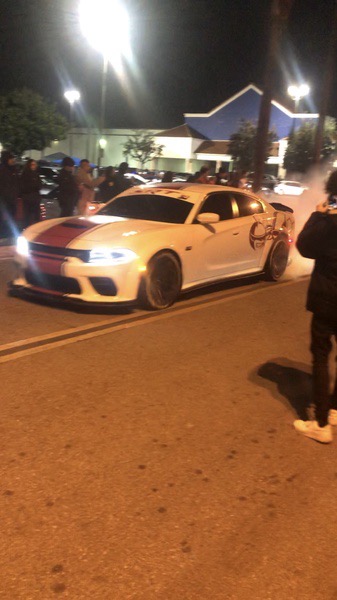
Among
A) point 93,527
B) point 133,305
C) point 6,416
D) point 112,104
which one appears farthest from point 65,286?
point 112,104

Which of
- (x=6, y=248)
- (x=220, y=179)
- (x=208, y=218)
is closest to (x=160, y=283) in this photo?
(x=208, y=218)

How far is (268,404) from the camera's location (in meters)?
4.42

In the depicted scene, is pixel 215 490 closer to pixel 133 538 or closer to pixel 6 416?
pixel 133 538

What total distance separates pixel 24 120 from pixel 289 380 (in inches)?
Result: 1750

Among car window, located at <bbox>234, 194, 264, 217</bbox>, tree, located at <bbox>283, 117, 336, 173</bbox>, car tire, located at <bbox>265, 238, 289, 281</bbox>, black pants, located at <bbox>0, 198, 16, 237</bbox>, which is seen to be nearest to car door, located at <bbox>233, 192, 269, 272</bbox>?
car window, located at <bbox>234, 194, 264, 217</bbox>

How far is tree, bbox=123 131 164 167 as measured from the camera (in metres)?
55.6

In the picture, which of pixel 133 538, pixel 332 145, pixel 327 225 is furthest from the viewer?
pixel 332 145

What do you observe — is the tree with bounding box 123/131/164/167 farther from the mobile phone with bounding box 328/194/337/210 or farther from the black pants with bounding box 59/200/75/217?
the mobile phone with bounding box 328/194/337/210

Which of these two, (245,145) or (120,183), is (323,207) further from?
(245,145)

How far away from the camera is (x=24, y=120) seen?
45.2 metres

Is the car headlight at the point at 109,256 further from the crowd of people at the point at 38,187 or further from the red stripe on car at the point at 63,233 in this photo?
the crowd of people at the point at 38,187

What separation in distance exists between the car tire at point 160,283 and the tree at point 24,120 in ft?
137

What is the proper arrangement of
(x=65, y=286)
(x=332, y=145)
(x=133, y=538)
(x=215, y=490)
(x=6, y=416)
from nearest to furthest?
(x=133, y=538) → (x=215, y=490) → (x=6, y=416) → (x=65, y=286) → (x=332, y=145)

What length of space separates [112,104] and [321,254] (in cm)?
6697
